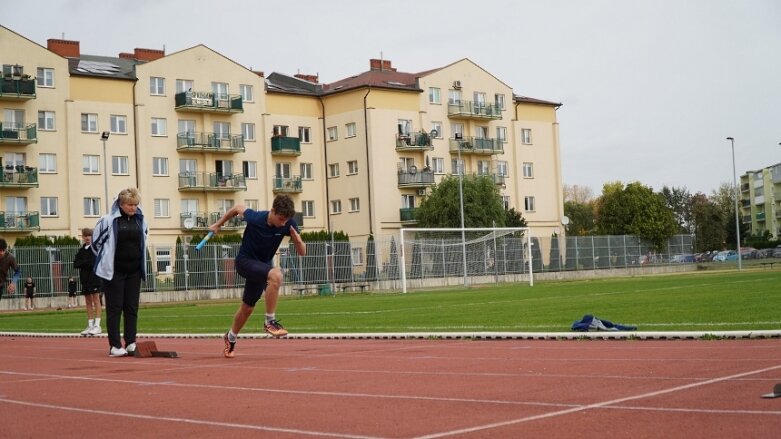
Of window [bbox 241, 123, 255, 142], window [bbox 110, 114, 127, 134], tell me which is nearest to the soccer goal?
window [bbox 241, 123, 255, 142]

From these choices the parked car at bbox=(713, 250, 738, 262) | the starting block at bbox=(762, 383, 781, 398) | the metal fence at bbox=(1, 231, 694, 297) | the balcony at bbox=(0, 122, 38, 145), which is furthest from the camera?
the parked car at bbox=(713, 250, 738, 262)

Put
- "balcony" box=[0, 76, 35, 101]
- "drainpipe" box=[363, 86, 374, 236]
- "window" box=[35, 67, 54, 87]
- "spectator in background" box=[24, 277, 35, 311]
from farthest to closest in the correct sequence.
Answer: "drainpipe" box=[363, 86, 374, 236] → "window" box=[35, 67, 54, 87] → "balcony" box=[0, 76, 35, 101] → "spectator in background" box=[24, 277, 35, 311]

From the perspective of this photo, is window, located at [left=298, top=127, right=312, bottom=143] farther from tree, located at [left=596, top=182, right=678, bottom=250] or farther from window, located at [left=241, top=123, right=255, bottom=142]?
tree, located at [left=596, top=182, right=678, bottom=250]

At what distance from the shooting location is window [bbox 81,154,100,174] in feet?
221

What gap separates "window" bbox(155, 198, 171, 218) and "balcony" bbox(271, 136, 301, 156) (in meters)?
9.02

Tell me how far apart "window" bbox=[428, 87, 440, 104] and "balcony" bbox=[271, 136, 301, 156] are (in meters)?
11.6

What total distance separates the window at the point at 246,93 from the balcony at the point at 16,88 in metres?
15.7

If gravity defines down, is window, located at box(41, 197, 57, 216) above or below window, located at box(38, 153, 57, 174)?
below

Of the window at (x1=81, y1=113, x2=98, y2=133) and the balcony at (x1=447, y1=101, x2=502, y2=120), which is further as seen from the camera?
the balcony at (x1=447, y1=101, x2=502, y2=120)

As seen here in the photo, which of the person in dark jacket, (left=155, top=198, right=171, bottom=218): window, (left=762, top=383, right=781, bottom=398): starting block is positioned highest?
(left=155, top=198, right=171, bottom=218): window

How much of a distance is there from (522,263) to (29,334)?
4547 centimetres

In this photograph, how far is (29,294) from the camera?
166ft

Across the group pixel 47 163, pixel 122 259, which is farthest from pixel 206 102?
pixel 122 259

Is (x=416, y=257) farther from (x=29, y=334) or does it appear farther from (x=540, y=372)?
(x=540, y=372)
